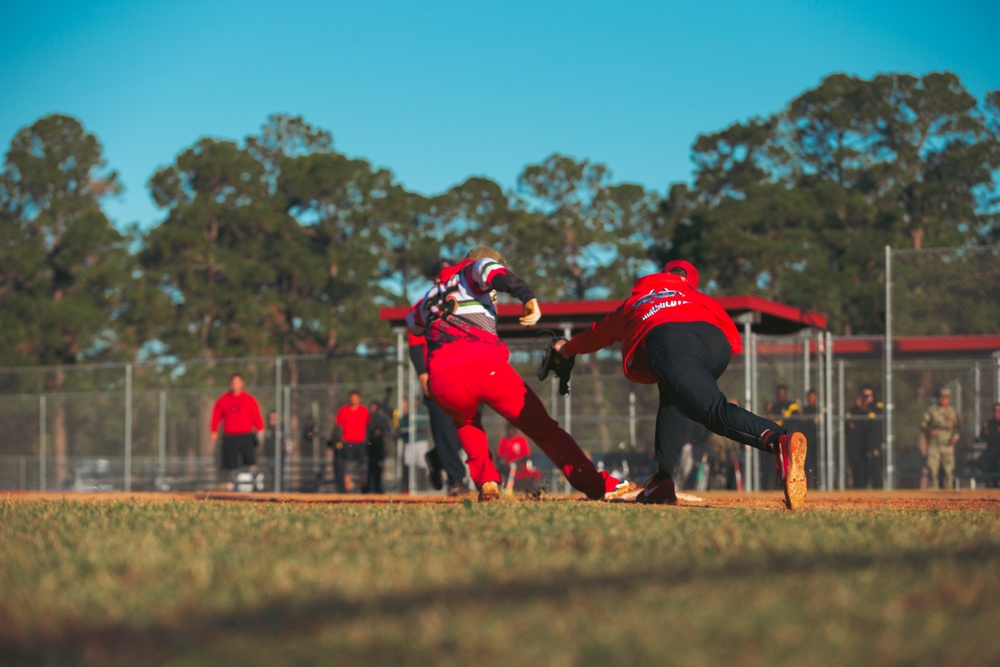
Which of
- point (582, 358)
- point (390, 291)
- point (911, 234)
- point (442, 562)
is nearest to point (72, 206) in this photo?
point (390, 291)

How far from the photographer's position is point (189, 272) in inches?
1486

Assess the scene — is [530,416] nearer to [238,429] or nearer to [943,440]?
[238,429]

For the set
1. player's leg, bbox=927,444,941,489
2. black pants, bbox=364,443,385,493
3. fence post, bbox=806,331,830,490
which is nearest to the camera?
player's leg, bbox=927,444,941,489

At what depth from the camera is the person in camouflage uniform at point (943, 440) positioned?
16.3m

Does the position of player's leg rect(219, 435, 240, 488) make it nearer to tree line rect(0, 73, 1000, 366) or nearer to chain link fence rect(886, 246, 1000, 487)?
chain link fence rect(886, 246, 1000, 487)

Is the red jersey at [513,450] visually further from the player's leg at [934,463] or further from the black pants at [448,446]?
the black pants at [448,446]

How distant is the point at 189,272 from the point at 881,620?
36267 millimetres

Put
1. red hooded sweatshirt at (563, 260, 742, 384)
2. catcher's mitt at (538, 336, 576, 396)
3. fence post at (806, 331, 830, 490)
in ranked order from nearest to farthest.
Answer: red hooded sweatshirt at (563, 260, 742, 384) → catcher's mitt at (538, 336, 576, 396) → fence post at (806, 331, 830, 490)

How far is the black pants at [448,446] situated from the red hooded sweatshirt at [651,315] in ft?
14.2

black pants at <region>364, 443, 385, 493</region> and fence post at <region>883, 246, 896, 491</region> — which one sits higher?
fence post at <region>883, 246, 896, 491</region>

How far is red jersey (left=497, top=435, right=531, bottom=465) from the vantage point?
60.5ft

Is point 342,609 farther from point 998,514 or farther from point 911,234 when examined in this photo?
point 911,234

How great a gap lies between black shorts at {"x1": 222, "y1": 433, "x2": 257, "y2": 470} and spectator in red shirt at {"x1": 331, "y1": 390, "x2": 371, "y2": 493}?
5.39ft

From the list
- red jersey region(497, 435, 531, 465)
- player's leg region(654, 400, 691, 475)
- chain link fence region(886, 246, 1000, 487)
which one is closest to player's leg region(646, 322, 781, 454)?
player's leg region(654, 400, 691, 475)
